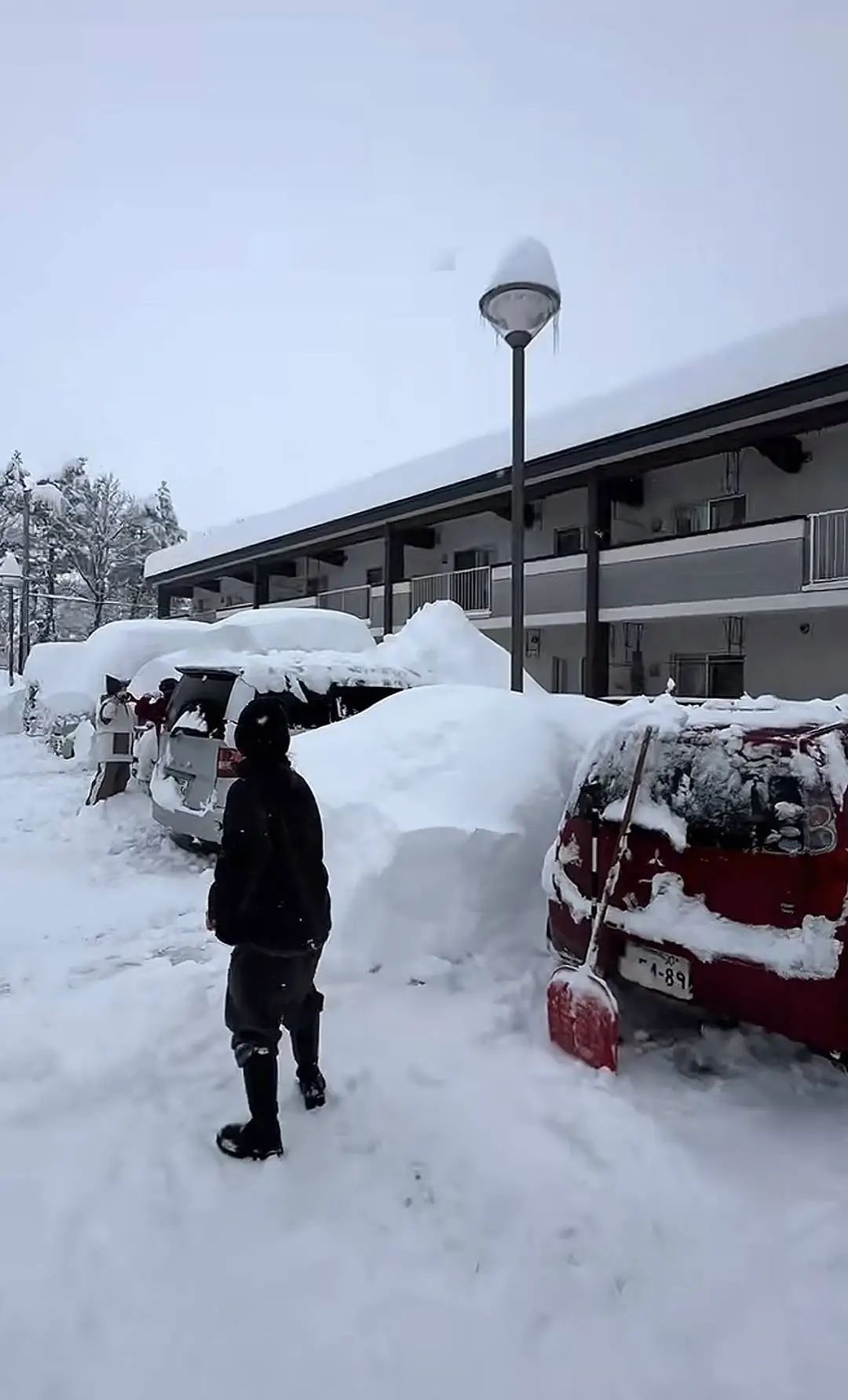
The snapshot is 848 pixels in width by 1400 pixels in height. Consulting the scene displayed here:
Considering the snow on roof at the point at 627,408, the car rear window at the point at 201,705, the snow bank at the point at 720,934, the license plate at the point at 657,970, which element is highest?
the snow on roof at the point at 627,408

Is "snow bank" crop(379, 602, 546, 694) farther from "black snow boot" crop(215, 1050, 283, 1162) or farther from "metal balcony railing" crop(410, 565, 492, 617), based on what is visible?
"metal balcony railing" crop(410, 565, 492, 617)

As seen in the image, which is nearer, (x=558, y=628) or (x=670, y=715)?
(x=670, y=715)

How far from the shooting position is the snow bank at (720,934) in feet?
9.24

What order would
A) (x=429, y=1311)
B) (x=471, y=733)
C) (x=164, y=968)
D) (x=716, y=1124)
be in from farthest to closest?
(x=471, y=733) < (x=164, y=968) < (x=716, y=1124) < (x=429, y=1311)

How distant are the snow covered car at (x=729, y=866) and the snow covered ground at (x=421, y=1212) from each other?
0.43 m

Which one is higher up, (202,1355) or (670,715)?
(670,715)

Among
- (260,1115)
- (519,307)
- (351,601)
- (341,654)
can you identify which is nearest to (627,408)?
(519,307)

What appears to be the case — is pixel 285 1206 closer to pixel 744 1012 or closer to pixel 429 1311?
pixel 429 1311

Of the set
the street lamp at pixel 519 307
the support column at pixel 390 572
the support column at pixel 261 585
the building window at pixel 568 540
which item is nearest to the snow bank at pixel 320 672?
the street lamp at pixel 519 307

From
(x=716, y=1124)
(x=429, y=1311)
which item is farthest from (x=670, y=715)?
(x=429, y=1311)

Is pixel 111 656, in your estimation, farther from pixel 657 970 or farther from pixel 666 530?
pixel 657 970

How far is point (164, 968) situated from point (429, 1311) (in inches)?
106

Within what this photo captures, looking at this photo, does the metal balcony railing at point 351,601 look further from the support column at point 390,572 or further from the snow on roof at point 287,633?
the snow on roof at point 287,633

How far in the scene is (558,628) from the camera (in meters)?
15.9
